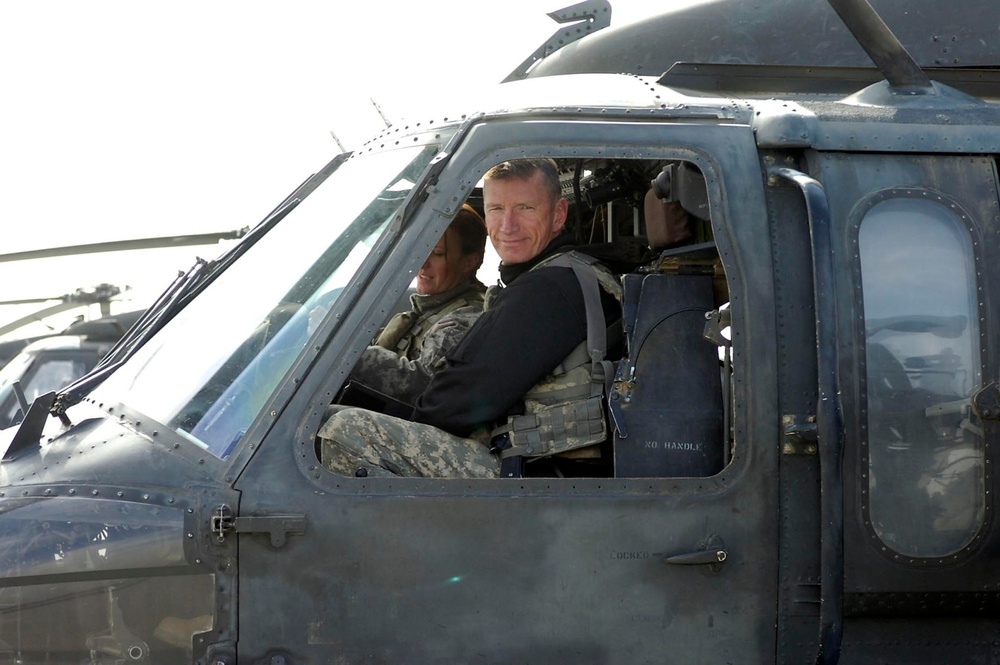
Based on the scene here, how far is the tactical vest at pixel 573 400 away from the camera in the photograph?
333 centimetres

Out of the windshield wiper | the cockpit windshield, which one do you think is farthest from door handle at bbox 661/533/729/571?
the windshield wiper

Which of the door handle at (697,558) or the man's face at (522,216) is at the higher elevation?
the man's face at (522,216)

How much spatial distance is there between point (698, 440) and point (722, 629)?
0.49 meters

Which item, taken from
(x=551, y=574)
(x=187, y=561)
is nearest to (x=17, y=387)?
(x=187, y=561)

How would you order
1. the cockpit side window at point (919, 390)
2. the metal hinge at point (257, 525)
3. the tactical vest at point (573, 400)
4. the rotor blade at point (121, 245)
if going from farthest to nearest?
the rotor blade at point (121, 245) → the tactical vest at point (573, 400) → the cockpit side window at point (919, 390) → the metal hinge at point (257, 525)

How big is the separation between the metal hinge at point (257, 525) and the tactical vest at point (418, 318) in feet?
4.92

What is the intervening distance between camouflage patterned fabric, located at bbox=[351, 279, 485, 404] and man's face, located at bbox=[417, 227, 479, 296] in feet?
0.12

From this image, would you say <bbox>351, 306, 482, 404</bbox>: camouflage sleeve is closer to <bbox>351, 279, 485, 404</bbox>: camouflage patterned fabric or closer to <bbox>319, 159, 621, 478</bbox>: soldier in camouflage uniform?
<bbox>351, 279, 485, 404</bbox>: camouflage patterned fabric

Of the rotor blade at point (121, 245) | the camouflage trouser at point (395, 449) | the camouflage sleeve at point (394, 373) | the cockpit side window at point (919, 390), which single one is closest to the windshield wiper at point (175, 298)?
the camouflage sleeve at point (394, 373)

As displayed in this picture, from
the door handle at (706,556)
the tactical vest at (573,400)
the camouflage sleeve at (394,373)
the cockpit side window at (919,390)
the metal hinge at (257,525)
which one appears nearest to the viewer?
the metal hinge at (257,525)

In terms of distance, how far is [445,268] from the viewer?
4559 millimetres

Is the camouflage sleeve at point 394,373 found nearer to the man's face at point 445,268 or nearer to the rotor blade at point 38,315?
the man's face at point 445,268

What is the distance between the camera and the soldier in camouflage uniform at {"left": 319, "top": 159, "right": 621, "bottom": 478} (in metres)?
3.28

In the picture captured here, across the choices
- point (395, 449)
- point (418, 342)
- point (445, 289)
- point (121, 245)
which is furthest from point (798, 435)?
point (121, 245)
